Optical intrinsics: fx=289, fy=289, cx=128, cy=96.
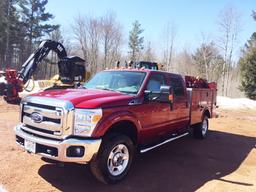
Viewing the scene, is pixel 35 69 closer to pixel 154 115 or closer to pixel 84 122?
pixel 154 115

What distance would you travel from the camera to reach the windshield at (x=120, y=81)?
18.6 feet

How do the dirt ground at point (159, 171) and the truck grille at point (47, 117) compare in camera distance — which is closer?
the truck grille at point (47, 117)

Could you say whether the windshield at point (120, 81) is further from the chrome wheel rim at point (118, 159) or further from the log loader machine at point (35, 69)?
the log loader machine at point (35, 69)

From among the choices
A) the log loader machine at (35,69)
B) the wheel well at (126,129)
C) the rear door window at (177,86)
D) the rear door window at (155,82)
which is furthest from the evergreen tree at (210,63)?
the wheel well at (126,129)

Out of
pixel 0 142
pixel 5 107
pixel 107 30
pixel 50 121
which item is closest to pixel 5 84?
pixel 5 107

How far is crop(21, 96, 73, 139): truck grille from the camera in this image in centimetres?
433

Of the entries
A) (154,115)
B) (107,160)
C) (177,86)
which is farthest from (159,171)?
(177,86)

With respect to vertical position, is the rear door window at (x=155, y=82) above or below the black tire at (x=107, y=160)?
above

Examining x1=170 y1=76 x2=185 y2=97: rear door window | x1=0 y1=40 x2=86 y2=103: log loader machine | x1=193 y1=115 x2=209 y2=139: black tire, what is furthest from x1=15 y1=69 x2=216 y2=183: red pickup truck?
x1=0 y1=40 x2=86 y2=103: log loader machine

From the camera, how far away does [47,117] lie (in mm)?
4500

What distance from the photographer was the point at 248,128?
11.8m

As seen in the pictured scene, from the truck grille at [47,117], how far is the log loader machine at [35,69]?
30.6ft

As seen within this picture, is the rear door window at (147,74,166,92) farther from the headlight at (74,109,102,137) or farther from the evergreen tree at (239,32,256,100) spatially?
the evergreen tree at (239,32,256,100)

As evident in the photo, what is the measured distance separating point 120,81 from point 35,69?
32.9 ft
